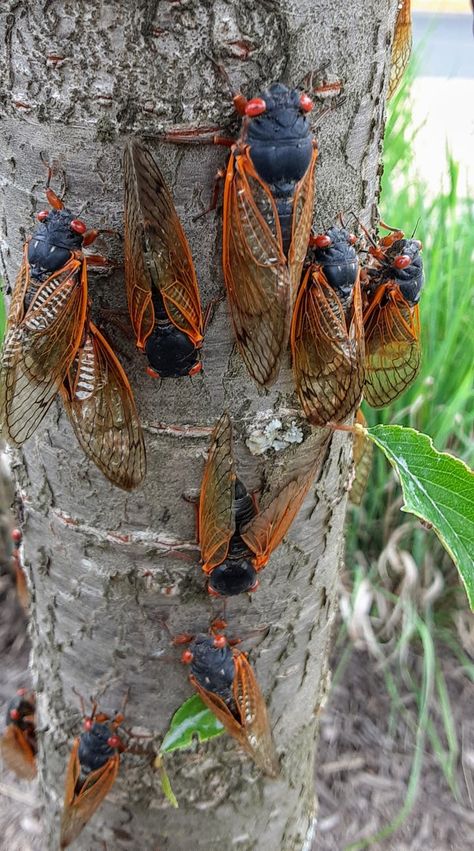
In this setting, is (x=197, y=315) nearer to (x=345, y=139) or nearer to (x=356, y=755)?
(x=345, y=139)

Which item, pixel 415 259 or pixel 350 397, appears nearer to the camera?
pixel 350 397

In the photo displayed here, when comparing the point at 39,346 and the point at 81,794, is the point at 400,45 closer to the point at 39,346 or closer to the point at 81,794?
the point at 39,346

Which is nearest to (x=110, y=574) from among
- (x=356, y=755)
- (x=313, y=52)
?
(x=313, y=52)

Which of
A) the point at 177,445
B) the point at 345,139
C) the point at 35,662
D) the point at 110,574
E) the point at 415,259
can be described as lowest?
the point at 35,662

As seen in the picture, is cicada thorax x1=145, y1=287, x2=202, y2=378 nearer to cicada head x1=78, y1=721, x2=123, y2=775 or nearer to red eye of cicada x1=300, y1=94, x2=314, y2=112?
red eye of cicada x1=300, y1=94, x2=314, y2=112

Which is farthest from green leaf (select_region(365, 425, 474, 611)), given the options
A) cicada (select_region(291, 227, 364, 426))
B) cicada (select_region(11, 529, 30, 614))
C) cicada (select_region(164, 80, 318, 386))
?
cicada (select_region(11, 529, 30, 614))
